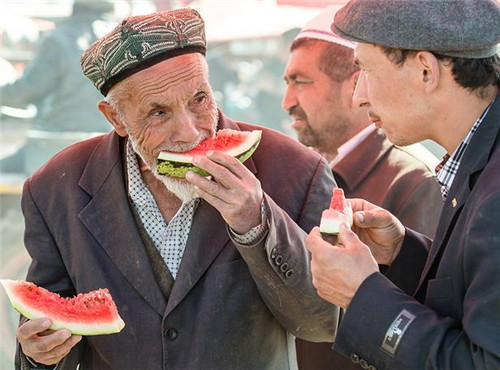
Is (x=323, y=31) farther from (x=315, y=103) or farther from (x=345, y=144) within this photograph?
(x=345, y=144)

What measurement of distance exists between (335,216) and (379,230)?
0.50 metres

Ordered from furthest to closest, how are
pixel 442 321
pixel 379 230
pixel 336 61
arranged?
pixel 336 61
pixel 379 230
pixel 442 321

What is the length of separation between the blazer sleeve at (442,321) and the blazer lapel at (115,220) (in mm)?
910

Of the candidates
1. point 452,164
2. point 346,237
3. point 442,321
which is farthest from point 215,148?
point 442,321

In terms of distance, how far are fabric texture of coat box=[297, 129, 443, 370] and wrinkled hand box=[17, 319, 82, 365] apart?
4.30 feet

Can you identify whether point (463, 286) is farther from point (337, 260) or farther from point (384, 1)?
point (384, 1)

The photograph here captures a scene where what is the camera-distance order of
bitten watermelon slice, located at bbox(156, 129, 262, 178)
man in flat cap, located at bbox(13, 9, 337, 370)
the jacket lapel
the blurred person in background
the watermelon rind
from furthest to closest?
the blurred person in background
man in flat cap, located at bbox(13, 9, 337, 370)
bitten watermelon slice, located at bbox(156, 129, 262, 178)
the watermelon rind
the jacket lapel

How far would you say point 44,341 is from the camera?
9.00 feet

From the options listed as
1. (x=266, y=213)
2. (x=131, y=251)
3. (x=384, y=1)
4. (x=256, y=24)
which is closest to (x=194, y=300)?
(x=131, y=251)

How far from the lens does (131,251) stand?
3.02 meters

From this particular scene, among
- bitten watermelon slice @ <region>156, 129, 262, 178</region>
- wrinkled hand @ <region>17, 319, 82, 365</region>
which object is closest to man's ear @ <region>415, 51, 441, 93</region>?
bitten watermelon slice @ <region>156, 129, 262, 178</region>

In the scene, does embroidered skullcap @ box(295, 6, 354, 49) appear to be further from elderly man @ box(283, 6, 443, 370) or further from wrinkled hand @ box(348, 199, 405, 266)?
wrinkled hand @ box(348, 199, 405, 266)

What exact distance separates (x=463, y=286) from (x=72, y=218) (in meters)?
1.57

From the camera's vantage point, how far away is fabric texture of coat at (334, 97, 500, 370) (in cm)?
209
